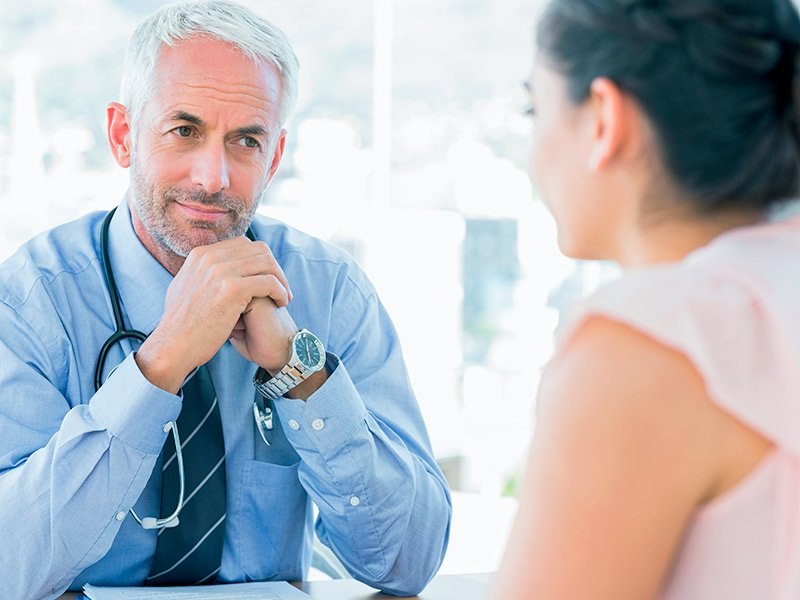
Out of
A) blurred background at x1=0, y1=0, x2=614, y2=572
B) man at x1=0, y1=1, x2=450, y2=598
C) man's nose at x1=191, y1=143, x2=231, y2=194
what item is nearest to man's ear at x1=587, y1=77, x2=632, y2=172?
man at x1=0, y1=1, x2=450, y2=598

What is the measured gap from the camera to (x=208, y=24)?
4.77ft

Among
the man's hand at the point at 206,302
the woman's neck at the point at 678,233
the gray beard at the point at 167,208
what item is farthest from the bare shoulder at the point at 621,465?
the gray beard at the point at 167,208

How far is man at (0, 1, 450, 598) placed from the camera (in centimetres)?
120

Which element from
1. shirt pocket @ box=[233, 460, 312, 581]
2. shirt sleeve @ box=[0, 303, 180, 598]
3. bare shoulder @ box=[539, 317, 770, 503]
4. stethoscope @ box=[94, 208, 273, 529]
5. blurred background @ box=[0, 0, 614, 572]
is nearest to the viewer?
bare shoulder @ box=[539, 317, 770, 503]

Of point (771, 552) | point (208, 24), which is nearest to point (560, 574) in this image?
point (771, 552)

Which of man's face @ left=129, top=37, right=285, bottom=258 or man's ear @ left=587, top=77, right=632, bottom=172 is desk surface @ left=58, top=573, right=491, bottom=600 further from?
man's ear @ left=587, top=77, right=632, bottom=172

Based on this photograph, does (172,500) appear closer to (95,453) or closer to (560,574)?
(95,453)

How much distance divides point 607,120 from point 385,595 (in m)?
0.87

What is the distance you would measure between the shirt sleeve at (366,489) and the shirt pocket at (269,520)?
63 mm

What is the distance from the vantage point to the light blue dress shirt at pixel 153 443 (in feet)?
3.88

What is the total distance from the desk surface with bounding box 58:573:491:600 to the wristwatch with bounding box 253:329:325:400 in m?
0.29

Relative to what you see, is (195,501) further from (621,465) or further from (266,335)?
(621,465)

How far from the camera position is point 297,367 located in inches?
52.6

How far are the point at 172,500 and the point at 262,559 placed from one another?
0.20 m
